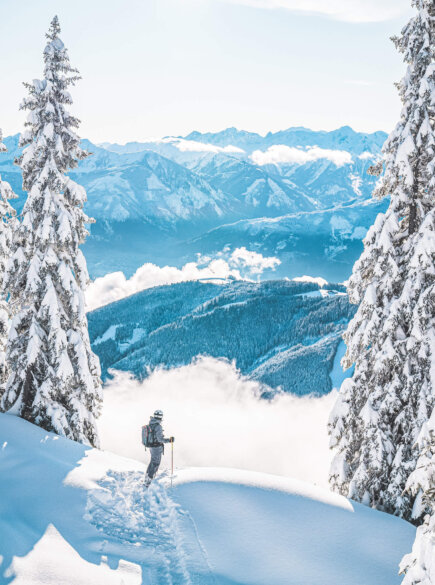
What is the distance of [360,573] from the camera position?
33.0 ft

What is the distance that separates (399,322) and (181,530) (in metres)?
8.65

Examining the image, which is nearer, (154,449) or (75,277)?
(154,449)

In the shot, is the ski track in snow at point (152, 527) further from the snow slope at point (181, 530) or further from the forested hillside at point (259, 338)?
the forested hillside at point (259, 338)

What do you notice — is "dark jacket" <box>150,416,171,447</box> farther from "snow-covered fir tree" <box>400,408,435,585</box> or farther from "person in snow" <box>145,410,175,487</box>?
"snow-covered fir tree" <box>400,408,435,585</box>

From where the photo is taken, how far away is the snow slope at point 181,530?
367 inches

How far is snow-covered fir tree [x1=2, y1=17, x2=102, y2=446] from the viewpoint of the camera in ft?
58.1

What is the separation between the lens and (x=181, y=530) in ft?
35.8

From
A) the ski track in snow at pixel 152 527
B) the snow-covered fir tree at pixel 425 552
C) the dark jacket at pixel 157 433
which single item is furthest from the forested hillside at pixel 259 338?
the snow-covered fir tree at pixel 425 552

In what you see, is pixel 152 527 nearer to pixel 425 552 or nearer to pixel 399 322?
pixel 425 552

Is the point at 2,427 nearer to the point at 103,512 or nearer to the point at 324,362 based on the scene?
the point at 103,512

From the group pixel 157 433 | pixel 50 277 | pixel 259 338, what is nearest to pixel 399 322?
pixel 157 433

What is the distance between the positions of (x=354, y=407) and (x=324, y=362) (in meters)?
125

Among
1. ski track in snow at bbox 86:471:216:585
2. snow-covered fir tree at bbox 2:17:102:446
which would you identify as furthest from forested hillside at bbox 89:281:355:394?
ski track in snow at bbox 86:471:216:585

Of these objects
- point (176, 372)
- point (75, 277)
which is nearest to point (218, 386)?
point (176, 372)
